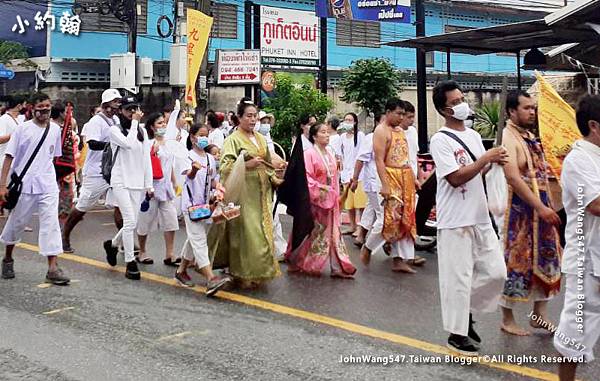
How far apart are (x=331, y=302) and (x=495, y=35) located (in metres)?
5.61

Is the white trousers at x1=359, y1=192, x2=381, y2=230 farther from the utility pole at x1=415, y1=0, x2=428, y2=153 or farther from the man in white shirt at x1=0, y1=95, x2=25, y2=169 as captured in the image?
the utility pole at x1=415, y1=0, x2=428, y2=153

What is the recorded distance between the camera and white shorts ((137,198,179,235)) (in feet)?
26.7

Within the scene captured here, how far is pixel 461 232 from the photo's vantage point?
490 centimetres

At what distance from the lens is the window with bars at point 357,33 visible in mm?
28125

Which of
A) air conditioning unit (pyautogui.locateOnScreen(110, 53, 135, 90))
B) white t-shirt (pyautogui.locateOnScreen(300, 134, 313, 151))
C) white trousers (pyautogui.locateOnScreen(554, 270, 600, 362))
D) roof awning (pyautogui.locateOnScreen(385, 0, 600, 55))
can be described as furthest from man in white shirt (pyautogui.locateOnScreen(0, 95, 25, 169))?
white trousers (pyautogui.locateOnScreen(554, 270, 600, 362))

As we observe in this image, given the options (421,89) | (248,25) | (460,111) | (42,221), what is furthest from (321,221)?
(248,25)

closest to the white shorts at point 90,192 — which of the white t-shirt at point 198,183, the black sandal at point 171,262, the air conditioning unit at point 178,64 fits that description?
the black sandal at point 171,262

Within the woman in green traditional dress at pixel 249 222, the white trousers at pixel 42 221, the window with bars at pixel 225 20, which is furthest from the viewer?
the window with bars at pixel 225 20

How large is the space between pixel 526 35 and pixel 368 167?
9.89 ft

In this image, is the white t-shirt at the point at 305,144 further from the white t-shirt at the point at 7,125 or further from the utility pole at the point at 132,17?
the utility pole at the point at 132,17

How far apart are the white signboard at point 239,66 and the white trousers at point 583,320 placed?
17290 mm

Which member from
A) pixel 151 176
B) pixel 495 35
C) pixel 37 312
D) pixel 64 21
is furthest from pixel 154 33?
pixel 37 312

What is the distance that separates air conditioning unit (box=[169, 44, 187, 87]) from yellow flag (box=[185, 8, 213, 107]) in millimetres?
3193

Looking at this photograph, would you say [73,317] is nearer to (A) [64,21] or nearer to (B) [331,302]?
(B) [331,302]
